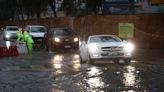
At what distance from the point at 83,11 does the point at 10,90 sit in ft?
177

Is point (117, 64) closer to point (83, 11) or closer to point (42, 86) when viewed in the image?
point (42, 86)

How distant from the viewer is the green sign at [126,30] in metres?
36.3

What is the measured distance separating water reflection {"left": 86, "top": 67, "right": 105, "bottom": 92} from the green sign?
653 inches

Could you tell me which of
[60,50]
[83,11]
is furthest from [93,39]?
[83,11]

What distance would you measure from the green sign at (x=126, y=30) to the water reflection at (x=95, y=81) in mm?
16575

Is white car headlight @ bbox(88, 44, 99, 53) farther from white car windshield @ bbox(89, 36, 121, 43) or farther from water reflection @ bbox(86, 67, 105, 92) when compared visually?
water reflection @ bbox(86, 67, 105, 92)

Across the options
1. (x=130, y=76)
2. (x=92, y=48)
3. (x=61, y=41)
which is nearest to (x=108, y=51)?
(x=92, y=48)

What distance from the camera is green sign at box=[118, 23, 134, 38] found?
36344 millimetres

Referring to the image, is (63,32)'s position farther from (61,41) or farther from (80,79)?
(80,79)

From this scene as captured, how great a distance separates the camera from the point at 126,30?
36.7 m

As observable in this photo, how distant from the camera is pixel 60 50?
36625mm

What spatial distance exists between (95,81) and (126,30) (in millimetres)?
20858

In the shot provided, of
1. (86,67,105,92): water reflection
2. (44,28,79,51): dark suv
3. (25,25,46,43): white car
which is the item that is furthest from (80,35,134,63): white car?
(25,25,46,43): white car

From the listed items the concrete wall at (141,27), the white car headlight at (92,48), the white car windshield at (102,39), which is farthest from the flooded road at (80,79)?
the concrete wall at (141,27)
